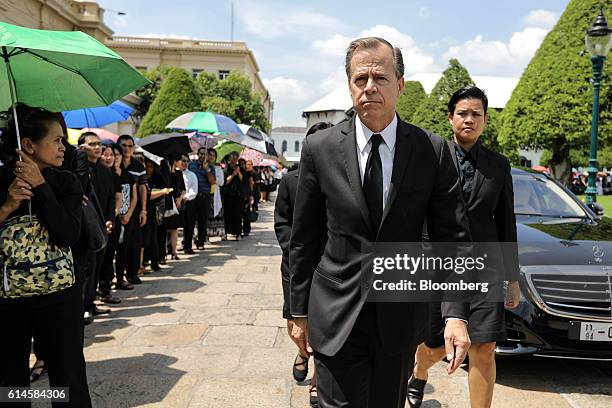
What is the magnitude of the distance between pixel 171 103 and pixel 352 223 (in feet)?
64.9

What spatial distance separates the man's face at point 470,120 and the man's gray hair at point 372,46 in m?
1.16

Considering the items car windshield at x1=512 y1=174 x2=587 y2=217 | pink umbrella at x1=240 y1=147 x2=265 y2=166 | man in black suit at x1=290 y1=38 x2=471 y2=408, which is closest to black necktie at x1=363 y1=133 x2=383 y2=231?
man in black suit at x1=290 y1=38 x2=471 y2=408

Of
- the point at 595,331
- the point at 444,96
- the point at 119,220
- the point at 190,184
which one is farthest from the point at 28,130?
the point at 444,96

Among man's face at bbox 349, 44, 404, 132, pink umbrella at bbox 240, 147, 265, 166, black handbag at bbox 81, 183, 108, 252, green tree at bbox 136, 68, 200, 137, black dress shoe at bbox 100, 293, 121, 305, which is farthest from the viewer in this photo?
green tree at bbox 136, 68, 200, 137

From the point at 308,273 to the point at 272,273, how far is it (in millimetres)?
6363

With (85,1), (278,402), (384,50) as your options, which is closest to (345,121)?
(384,50)

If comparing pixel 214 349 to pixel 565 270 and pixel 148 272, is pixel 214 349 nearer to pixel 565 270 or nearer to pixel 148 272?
pixel 565 270

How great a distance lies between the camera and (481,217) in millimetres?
3020

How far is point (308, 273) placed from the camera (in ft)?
7.43

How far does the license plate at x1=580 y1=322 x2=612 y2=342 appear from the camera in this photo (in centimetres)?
376

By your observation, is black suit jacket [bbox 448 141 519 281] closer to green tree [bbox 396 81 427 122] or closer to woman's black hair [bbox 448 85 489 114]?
woman's black hair [bbox 448 85 489 114]

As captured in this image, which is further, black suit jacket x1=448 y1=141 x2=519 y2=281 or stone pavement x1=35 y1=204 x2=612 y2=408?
stone pavement x1=35 y1=204 x2=612 y2=408

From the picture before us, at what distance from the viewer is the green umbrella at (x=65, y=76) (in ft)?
10.0

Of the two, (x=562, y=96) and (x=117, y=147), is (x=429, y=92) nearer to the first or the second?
(x=562, y=96)
